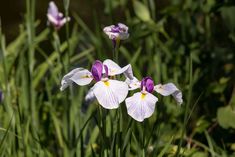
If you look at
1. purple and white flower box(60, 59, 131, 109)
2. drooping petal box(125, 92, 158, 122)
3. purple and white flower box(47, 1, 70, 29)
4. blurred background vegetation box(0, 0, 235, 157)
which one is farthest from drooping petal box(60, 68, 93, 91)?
purple and white flower box(47, 1, 70, 29)

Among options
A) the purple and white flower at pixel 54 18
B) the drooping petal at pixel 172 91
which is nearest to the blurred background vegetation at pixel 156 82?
the purple and white flower at pixel 54 18

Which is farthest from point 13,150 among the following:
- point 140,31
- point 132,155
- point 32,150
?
point 140,31

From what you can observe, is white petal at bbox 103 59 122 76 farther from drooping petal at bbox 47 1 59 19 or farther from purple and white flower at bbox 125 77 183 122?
drooping petal at bbox 47 1 59 19

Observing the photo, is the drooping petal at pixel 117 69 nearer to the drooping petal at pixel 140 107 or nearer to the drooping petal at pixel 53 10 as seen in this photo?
the drooping petal at pixel 140 107

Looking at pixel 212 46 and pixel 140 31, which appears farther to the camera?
pixel 212 46

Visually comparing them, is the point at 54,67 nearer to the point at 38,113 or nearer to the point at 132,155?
the point at 38,113

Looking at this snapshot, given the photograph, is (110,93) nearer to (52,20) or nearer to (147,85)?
(147,85)
